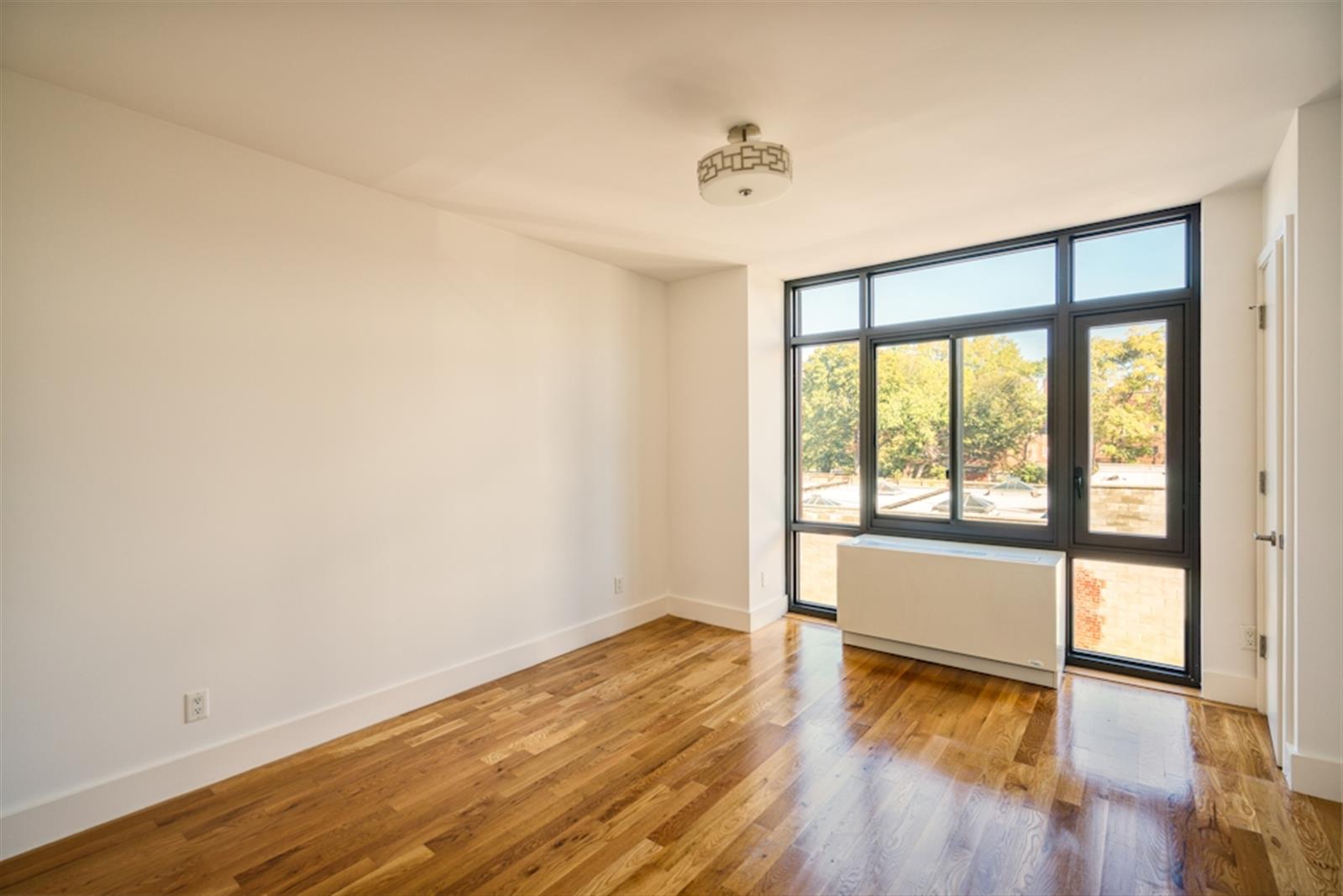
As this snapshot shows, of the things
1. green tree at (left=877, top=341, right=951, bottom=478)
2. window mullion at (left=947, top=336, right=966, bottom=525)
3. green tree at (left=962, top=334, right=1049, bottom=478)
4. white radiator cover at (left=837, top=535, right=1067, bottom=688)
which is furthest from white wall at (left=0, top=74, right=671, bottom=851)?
green tree at (left=962, top=334, right=1049, bottom=478)

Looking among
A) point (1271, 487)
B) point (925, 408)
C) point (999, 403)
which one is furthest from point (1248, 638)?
point (925, 408)

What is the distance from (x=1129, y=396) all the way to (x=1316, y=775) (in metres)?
1.98

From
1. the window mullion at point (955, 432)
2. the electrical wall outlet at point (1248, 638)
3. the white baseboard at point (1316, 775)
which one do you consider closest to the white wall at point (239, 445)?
the window mullion at point (955, 432)

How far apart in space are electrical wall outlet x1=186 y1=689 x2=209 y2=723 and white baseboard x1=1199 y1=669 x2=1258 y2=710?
188 inches

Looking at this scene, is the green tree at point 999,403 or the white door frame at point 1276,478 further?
the green tree at point 999,403

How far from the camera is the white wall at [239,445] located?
2.13m

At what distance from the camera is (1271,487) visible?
9.12 feet

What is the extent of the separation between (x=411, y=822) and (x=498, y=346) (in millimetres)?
2449

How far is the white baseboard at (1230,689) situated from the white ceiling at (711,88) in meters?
2.50

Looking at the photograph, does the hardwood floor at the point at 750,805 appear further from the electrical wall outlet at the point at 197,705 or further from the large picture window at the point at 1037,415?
the large picture window at the point at 1037,415

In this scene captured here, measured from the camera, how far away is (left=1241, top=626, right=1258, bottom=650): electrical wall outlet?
3039mm

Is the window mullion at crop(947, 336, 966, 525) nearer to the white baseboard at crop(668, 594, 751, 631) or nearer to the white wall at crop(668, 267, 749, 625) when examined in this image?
the white wall at crop(668, 267, 749, 625)

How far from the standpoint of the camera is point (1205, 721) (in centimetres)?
295

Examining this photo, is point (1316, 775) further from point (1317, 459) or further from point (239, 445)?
point (239, 445)
